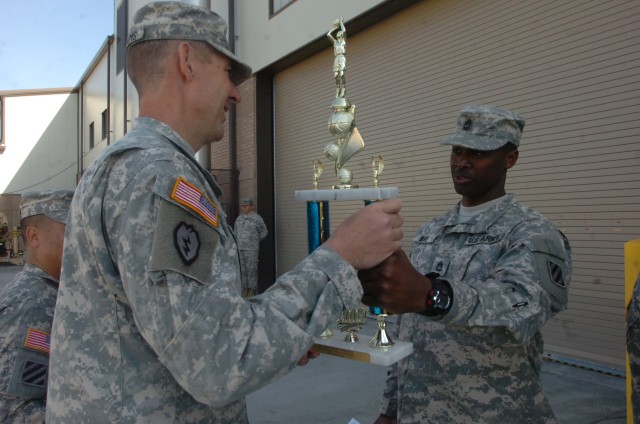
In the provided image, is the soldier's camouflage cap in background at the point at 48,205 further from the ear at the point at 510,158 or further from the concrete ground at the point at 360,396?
the concrete ground at the point at 360,396

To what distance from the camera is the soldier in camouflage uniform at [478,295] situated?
1.63 metres

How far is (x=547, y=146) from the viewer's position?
17.7 ft

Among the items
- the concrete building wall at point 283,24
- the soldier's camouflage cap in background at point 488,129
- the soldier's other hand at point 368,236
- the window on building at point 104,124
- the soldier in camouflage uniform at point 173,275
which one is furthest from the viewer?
the window on building at point 104,124

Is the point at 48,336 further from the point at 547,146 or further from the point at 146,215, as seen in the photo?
the point at 547,146

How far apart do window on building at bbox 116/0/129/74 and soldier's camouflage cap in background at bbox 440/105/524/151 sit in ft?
53.0

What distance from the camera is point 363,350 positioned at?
5.45ft

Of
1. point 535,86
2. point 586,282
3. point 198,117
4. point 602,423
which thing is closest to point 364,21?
point 535,86

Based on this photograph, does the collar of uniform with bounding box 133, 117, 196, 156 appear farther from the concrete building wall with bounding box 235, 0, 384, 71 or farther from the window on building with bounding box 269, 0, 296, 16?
the window on building with bounding box 269, 0, 296, 16

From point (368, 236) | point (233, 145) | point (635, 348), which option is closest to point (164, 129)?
point (368, 236)

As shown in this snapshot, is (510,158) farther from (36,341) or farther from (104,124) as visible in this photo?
(104,124)

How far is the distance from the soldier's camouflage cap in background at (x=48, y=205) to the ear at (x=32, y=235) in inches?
2.3

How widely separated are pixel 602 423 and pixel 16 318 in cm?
396

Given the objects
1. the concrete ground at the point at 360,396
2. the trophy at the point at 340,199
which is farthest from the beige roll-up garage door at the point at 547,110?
the trophy at the point at 340,199

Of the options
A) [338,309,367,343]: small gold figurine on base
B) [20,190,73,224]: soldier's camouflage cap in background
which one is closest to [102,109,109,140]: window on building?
[20,190,73,224]: soldier's camouflage cap in background
